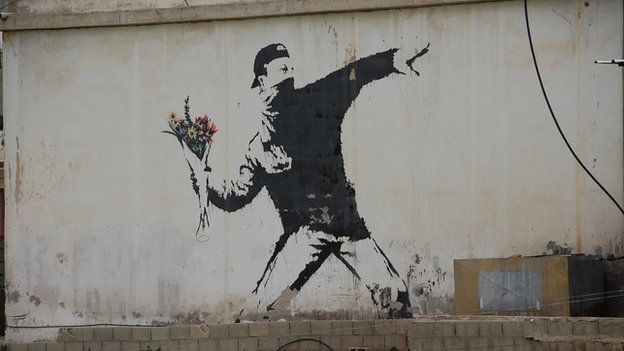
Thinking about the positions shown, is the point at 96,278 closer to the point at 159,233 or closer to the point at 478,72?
the point at 159,233

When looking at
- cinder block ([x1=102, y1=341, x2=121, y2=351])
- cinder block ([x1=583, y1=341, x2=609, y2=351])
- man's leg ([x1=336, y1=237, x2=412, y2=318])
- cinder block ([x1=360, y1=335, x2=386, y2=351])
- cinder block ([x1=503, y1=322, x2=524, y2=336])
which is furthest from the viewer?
cinder block ([x1=102, y1=341, x2=121, y2=351])

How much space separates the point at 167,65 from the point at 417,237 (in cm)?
402

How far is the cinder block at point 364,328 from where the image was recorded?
1466 cm

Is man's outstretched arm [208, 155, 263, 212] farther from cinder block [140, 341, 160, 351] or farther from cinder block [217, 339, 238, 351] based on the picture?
cinder block [140, 341, 160, 351]

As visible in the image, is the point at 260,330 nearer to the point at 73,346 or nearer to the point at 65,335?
the point at 73,346

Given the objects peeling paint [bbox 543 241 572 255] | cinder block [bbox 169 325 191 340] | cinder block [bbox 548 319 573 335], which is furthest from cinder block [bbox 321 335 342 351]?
cinder block [bbox 548 319 573 335]

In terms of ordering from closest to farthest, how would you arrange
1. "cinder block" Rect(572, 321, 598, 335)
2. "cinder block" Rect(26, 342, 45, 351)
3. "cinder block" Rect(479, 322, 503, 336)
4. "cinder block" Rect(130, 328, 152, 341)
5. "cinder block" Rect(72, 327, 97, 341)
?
"cinder block" Rect(572, 321, 598, 335) < "cinder block" Rect(479, 322, 503, 336) < "cinder block" Rect(130, 328, 152, 341) < "cinder block" Rect(72, 327, 97, 341) < "cinder block" Rect(26, 342, 45, 351)

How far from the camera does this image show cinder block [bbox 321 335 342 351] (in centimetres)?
1475

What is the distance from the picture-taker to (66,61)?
619 inches

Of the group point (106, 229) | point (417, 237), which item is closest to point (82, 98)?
point (106, 229)

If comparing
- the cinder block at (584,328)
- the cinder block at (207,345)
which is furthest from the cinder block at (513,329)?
the cinder block at (207,345)

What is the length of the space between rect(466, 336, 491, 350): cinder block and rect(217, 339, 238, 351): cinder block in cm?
323

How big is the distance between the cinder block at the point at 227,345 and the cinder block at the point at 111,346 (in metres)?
1.39

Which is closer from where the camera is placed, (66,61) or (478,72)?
(478,72)
